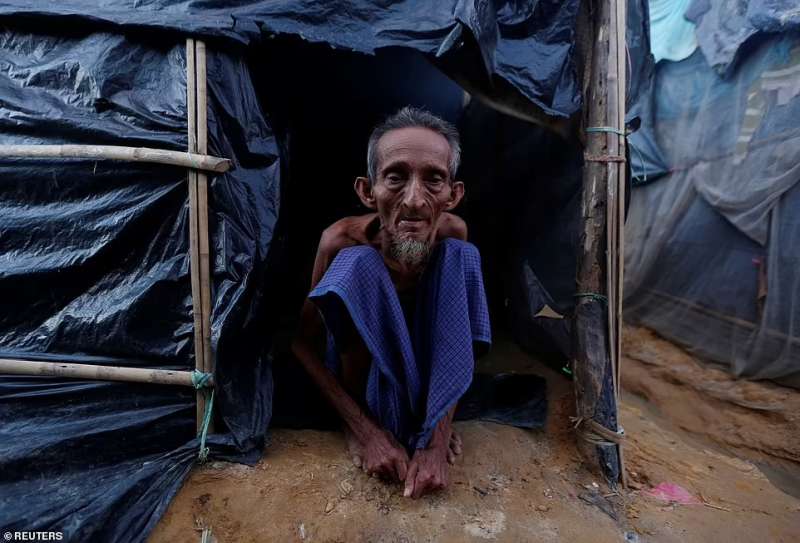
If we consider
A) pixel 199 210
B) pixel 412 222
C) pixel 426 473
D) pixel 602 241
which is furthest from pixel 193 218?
pixel 602 241

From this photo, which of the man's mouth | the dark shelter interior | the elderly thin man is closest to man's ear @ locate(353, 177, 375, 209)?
the elderly thin man

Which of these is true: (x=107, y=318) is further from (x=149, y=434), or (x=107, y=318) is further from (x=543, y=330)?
(x=543, y=330)

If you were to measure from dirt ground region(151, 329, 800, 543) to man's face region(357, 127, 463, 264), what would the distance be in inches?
37.5

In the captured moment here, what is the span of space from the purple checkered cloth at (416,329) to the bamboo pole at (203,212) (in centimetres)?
41

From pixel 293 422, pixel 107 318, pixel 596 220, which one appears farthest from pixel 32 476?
pixel 596 220

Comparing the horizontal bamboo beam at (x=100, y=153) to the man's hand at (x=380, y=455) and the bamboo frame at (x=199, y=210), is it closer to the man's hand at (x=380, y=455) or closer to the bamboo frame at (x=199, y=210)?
the bamboo frame at (x=199, y=210)

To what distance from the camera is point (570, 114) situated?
182 cm

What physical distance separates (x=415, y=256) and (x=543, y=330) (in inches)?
50.3

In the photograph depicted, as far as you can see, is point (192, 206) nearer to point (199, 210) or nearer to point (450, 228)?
point (199, 210)

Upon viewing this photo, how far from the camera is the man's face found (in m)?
Result: 1.55

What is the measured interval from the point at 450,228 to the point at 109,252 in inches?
56.3

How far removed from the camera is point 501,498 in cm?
150

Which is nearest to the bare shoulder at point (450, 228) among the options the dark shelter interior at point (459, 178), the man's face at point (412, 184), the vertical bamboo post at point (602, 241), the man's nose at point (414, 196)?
the man's face at point (412, 184)

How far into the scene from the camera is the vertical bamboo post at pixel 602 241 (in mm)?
1714
